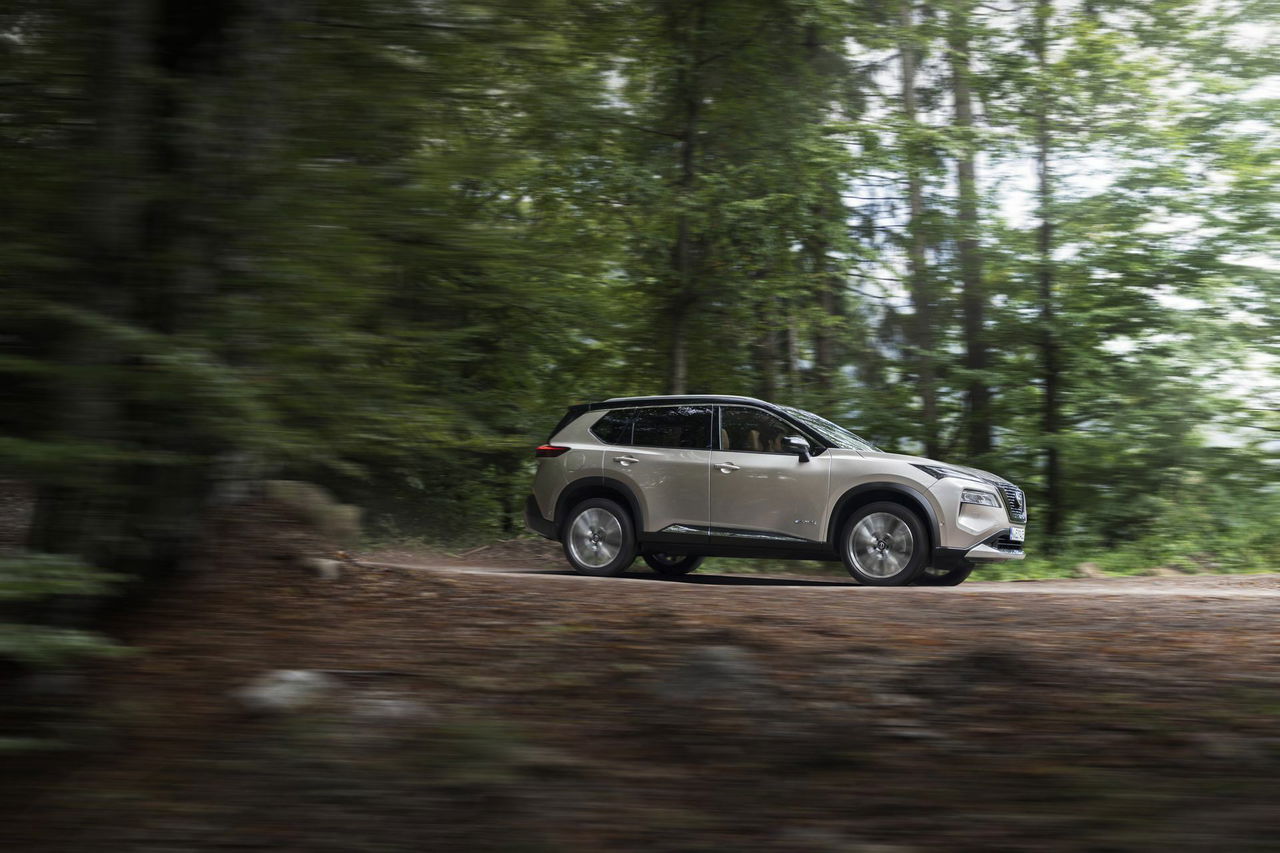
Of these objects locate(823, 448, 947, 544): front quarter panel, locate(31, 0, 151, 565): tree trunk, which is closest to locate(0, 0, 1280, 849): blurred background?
locate(31, 0, 151, 565): tree trunk

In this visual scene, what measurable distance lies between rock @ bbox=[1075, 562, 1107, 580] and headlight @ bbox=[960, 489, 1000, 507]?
3.49 metres

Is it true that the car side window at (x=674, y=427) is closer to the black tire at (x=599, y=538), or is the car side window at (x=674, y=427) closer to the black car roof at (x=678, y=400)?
the black car roof at (x=678, y=400)

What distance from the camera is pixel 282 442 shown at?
208 inches

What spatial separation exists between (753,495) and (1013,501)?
8.25 ft

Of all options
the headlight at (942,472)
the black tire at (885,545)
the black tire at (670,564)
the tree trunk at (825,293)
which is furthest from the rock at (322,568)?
the tree trunk at (825,293)

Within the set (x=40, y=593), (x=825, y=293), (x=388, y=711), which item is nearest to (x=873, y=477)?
(x=388, y=711)

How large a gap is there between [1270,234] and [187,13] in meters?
13.5

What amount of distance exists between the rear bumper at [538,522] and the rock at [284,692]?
22.2ft

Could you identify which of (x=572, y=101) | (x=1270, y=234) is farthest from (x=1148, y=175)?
(x=572, y=101)

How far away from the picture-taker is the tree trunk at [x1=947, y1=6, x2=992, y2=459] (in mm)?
16141

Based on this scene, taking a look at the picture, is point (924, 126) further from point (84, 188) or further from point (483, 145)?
point (84, 188)

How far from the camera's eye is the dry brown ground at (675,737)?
12.2 ft

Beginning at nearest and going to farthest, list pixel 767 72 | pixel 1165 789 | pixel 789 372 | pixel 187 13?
pixel 1165 789 → pixel 187 13 → pixel 767 72 → pixel 789 372

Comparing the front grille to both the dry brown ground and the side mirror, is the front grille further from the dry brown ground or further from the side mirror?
the dry brown ground
